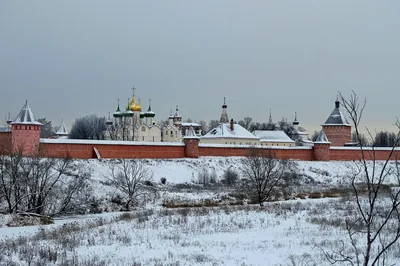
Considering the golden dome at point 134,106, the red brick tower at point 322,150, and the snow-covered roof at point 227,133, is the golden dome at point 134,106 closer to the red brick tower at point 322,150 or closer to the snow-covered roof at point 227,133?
the snow-covered roof at point 227,133

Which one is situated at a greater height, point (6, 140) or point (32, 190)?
point (6, 140)

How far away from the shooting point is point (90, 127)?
74.1m

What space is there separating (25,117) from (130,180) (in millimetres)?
6839

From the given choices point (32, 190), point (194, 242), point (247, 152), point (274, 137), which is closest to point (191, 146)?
point (247, 152)

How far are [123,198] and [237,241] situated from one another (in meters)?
13.0

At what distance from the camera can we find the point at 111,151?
1231 inches

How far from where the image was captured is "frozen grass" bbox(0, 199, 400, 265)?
910 centimetres

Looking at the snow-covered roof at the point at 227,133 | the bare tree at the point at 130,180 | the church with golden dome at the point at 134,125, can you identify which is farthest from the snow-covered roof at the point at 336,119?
the bare tree at the point at 130,180

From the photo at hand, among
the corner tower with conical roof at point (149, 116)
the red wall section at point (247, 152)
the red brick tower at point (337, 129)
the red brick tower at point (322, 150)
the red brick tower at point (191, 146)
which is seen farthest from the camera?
the corner tower with conical roof at point (149, 116)

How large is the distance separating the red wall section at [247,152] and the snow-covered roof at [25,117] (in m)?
11.4

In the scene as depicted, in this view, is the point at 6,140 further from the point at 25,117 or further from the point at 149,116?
the point at 149,116

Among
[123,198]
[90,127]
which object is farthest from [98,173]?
[90,127]

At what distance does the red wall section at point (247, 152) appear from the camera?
1394 inches

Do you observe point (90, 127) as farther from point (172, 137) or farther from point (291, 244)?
point (291, 244)
